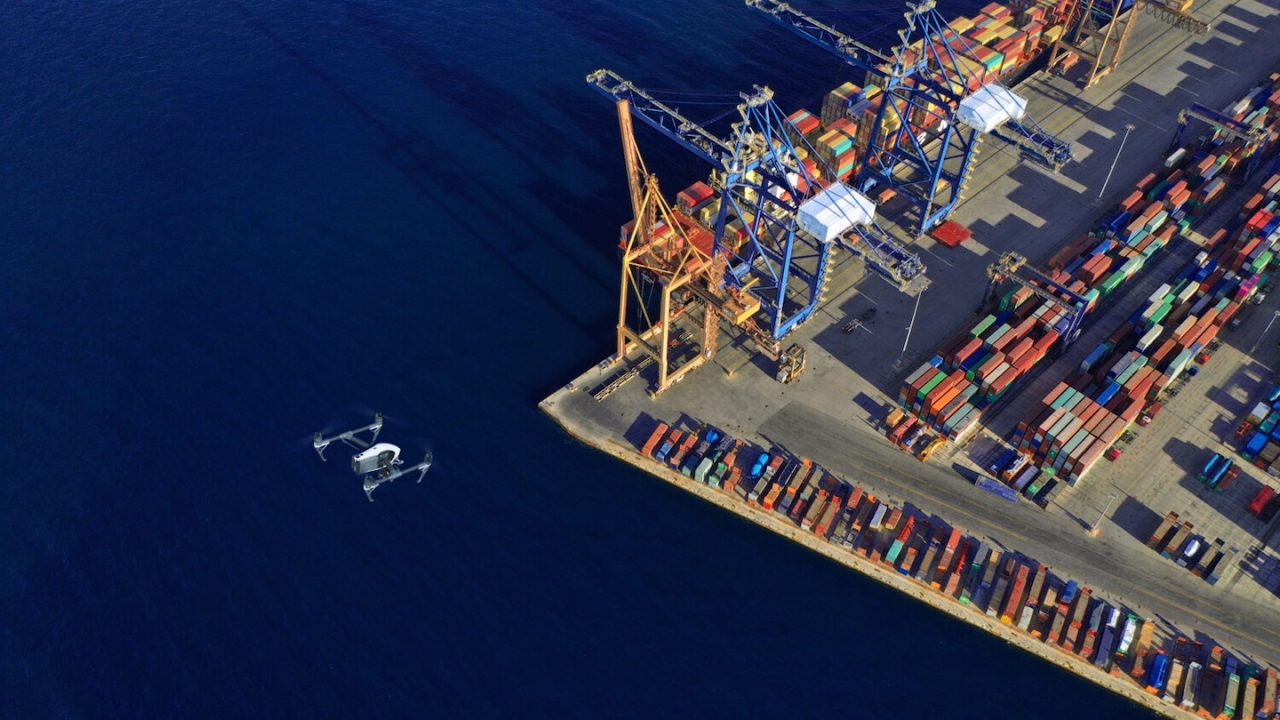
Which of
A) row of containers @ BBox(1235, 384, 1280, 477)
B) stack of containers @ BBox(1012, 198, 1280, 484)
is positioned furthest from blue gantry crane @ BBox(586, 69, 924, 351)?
row of containers @ BBox(1235, 384, 1280, 477)

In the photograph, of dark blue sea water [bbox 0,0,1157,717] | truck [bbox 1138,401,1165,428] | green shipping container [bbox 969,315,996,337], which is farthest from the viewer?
green shipping container [bbox 969,315,996,337]

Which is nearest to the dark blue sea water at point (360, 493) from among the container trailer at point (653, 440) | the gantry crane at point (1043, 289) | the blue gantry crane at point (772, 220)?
the container trailer at point (653, 440)

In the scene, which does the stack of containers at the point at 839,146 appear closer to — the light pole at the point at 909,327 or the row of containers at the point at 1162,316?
the light pole at the point at 909,327

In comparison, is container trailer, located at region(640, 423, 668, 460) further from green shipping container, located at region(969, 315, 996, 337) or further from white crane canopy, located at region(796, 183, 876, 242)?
green shipping container, located at region(969, 315, 996, 337)

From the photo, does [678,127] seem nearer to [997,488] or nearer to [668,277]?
[668,277]

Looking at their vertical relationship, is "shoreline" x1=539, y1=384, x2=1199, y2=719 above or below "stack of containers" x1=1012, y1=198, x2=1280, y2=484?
below

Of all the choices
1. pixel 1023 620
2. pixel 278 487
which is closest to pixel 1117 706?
pixel 1023 620
